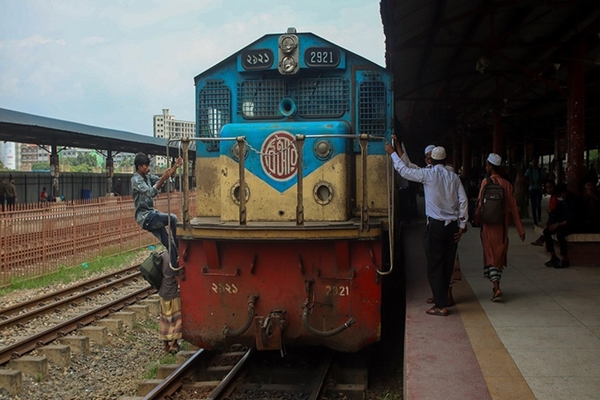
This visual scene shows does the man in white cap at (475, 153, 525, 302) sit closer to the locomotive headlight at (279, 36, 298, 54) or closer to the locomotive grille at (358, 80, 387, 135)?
the locomotive grille at (358, 80, 387, 135)

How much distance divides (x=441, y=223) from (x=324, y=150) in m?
1.44

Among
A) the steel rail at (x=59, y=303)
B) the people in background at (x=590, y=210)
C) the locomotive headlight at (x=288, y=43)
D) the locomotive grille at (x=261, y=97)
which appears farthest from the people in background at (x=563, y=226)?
the steel rail at (x=59, y=303)

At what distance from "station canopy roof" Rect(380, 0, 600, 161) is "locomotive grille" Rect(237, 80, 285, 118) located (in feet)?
4.35

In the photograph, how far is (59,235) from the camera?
1312 cm

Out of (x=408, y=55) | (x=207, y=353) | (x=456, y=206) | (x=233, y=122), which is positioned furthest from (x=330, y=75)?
(x=408, y=55)

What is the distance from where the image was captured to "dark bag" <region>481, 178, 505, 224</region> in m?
6.62

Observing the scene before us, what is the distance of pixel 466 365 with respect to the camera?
4547 mm

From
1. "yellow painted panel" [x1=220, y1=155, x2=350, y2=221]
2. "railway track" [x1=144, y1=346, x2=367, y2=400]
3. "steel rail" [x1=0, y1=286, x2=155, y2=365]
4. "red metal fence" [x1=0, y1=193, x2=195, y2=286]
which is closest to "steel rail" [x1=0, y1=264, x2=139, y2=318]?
"steel rail" [x1=0, y1=286, x2=155, y2=365]

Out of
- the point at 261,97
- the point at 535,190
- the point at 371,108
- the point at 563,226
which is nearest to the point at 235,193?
the point at 261,97

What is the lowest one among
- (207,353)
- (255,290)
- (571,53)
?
(207,353)

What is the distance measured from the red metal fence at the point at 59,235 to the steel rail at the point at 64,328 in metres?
2.96

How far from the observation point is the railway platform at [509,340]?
13.5ft

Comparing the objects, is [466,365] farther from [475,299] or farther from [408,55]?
[408,55]

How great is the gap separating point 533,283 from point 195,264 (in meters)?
4.62
